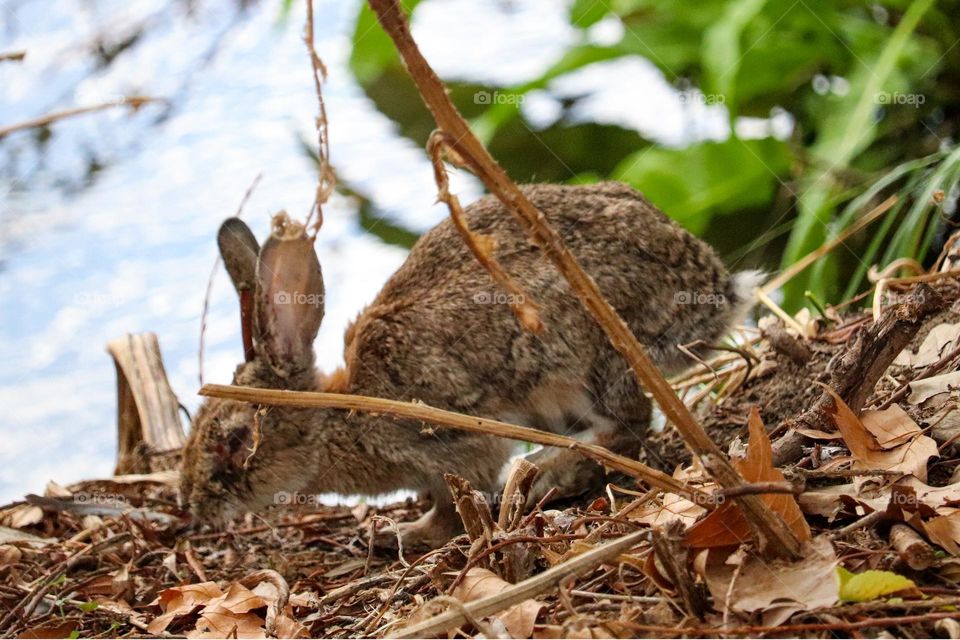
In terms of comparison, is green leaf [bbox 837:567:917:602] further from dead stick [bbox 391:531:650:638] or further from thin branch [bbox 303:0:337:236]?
thin branch [bbox 303:0:337:236]

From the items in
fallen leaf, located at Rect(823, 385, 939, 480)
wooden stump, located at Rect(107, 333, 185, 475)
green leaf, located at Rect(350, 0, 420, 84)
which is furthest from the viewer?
green leaf, located at Rect(350, 0, 420, 84)

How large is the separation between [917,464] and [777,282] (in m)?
3.05

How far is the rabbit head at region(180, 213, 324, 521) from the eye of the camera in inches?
180

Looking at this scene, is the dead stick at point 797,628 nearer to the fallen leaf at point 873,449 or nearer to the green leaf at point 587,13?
the fallen leaf at point 873,449

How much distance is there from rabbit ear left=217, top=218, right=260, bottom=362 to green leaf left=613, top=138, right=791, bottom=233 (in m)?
3.19

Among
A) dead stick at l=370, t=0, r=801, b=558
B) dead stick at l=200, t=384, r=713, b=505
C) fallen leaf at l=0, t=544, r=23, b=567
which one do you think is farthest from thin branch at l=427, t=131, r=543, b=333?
fallen leaf at l=0, t=544, r=23, b=567

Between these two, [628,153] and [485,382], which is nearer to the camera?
[485,382]

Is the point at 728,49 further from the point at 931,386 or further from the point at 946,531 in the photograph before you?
the point at 946,531

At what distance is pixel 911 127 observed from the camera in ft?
22.4

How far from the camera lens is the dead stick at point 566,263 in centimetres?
205

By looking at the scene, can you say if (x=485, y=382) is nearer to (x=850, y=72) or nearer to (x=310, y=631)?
(x=310, y=631)

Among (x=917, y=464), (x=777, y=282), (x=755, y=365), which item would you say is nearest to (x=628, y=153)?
(x=777, y=282)

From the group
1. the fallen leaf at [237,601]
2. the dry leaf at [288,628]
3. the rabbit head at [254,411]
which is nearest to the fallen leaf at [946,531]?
the dry leaf at [288,628]

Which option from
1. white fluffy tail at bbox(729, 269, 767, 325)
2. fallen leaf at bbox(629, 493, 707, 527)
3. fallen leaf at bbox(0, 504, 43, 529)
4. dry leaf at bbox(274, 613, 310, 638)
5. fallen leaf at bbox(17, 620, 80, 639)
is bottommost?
fallen leaf at bbox(629, 493, 707, 527)
